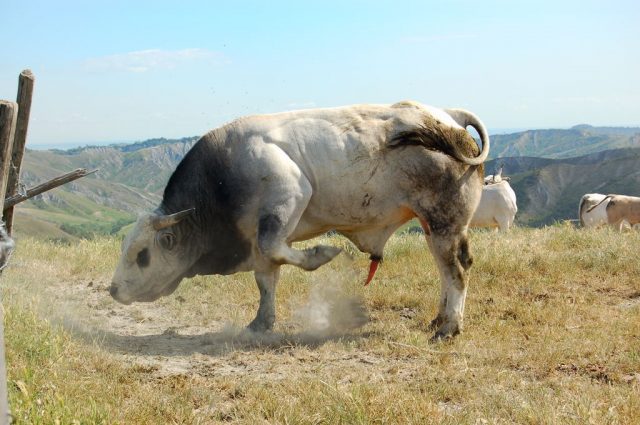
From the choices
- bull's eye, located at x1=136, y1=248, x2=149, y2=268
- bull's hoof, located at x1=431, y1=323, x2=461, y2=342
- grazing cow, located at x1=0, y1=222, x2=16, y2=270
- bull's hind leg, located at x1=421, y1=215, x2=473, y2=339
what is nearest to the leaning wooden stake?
bull's eye, located at x1=136, y1=248, x2=149, y2=268

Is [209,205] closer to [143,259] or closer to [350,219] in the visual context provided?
[143,259]

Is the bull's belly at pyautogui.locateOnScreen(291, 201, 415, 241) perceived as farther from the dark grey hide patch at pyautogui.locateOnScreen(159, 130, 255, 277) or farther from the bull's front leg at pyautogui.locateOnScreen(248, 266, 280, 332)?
the dark grey hide patch at pyautogui.locateOnScreen(159, 130, 255, 277)

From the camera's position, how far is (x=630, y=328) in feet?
21.6

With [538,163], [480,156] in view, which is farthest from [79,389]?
[538,163]

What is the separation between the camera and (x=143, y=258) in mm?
7332

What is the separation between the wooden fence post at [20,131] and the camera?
19.4ft

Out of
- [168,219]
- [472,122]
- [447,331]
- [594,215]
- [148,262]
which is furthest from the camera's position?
[594,215]

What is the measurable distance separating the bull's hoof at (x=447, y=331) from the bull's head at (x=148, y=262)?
8.96 feet

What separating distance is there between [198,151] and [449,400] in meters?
3.79

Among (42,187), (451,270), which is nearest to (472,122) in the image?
(451,270)

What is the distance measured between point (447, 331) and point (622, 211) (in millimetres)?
15104

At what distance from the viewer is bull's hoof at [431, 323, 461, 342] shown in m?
6.75

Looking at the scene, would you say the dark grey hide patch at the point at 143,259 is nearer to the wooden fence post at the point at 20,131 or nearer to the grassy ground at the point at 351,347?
the grassy ground at the point at 351,347

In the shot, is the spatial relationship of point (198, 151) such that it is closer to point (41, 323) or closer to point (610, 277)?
point (41, 323)
